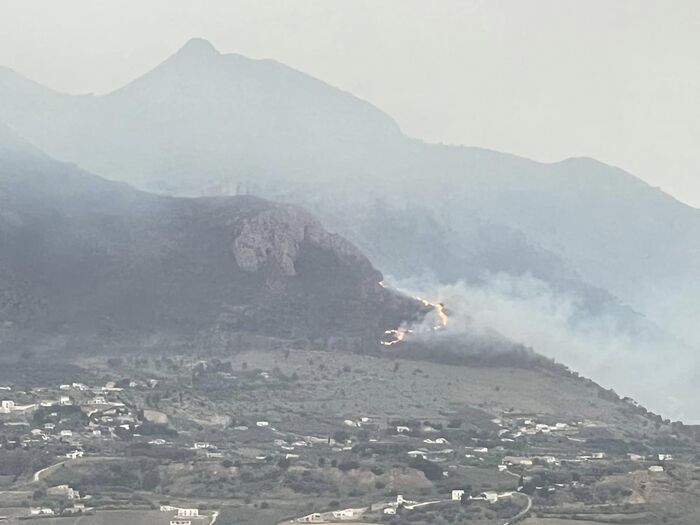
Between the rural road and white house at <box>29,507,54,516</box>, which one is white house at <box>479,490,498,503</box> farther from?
white house at <box>29,507,54,516</box>

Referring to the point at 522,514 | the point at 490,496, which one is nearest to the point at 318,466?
the point at 490,496

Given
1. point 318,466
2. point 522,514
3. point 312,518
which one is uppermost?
point 318,466

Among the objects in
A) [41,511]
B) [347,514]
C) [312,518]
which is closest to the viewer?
[312,518]

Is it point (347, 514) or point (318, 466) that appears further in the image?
point (318, 466)

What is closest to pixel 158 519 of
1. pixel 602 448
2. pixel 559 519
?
pixel 559 519

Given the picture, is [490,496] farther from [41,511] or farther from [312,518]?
[41,511]

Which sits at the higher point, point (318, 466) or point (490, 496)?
point (318, 466)

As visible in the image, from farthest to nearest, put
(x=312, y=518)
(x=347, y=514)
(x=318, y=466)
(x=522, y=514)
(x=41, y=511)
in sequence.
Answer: (x=318, y=466)
(x=41, y=511)
(x=347, y=514)
(x=312, y=518)
(x=522, y=514)

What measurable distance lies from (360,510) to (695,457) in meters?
44.6

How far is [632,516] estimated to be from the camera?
142 metres

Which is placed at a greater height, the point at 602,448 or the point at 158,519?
the point at 602,448

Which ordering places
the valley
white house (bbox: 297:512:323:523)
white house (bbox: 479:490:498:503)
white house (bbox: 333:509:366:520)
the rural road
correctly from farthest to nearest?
white house (bbox: 479:490:498:503)
the valley
white house (bbox: 333:509:366:520)
white house (bbox: 297:512:323:523)
the rural road

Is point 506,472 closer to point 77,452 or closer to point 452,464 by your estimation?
point 452,464

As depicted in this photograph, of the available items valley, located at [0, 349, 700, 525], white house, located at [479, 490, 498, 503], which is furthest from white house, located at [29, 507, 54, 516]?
white house, located at [479, 490, 498, 503]
